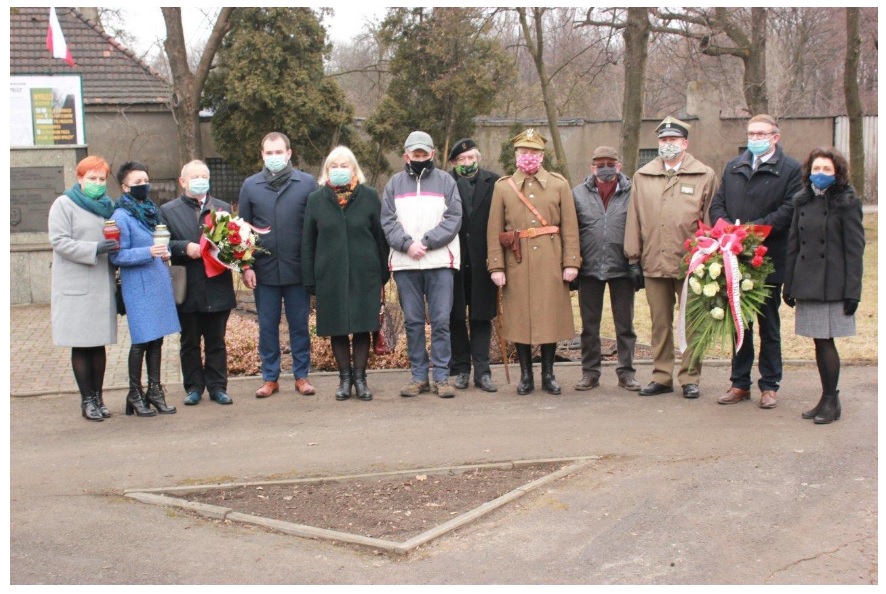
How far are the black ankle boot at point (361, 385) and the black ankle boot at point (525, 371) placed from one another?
1.31 metres

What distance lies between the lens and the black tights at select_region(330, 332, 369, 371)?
352 inches

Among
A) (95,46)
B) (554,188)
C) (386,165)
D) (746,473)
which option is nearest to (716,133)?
(386,165)

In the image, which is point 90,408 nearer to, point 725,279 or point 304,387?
point 304,387

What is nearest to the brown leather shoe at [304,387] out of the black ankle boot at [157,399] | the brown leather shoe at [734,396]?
the black ankle boot at [157,399]

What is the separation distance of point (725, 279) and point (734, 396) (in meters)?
1.04

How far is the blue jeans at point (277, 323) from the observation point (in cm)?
891

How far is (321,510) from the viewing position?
5961 millimetres

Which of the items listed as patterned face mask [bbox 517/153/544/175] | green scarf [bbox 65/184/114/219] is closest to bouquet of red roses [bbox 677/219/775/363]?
patterned face mask [bbox 517/153/544/175]

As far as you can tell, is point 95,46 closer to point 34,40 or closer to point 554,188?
point 34,40

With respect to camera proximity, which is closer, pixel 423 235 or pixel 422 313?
pixel 423 235

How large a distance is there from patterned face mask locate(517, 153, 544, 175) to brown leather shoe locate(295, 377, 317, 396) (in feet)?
8.63

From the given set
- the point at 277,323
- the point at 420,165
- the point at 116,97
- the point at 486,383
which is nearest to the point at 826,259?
the point at 486,383

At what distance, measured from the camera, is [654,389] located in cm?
877

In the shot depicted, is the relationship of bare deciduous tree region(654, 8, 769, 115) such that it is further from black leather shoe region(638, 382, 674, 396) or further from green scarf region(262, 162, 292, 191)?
green scarf region(262, 162, 292, 191)
